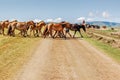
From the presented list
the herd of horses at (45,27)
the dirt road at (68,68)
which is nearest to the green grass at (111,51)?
the dirt road at (68,68)

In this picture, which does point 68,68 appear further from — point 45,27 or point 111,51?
point 45,27

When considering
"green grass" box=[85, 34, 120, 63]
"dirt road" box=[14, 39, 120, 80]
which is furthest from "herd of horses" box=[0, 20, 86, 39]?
"dirt road" box=[14, 39, 120, 80]

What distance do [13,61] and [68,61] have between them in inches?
128

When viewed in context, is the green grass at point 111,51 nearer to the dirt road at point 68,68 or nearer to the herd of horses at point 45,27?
the dirt road at point 68,68

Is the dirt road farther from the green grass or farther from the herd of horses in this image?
the herd of horses

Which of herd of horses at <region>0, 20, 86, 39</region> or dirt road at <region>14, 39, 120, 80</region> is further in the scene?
herd of horses at <region>0, 20, 86, 39</region>

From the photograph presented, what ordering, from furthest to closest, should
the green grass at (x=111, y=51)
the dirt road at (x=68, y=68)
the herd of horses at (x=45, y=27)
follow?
1. the herd of horses at (x=45, y=27)
2. the green grass at (x=111, y=51)
3. the dirt road at (x=68, y=68)

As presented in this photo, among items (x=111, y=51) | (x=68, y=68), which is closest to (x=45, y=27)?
(x=111, y=51)

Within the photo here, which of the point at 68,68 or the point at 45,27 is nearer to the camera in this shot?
the point at 68,68

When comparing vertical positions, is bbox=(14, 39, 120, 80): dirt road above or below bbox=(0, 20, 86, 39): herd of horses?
above

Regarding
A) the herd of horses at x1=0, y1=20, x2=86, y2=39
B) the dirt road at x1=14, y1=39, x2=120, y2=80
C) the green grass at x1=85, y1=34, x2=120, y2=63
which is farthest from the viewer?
the herd of horses at x1=0, y1=20, x2=86, y2=39

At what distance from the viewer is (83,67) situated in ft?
53.8

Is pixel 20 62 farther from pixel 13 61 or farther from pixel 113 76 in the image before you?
pixel 113 76

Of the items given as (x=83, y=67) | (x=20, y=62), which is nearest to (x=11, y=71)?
(x=20, y=62)
